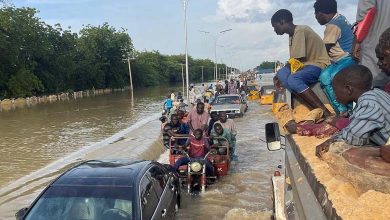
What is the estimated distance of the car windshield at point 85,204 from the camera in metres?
5.11

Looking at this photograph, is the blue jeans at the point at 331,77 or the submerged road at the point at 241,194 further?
the submerged road at the point at 241,194

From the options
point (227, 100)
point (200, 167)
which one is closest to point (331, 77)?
point (200, 167)

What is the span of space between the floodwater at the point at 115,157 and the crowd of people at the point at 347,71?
14.1 ft

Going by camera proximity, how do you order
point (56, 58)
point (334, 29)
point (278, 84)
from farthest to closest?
1. point (56, 58)
2. point (278, 84)
3. point (334, 29)

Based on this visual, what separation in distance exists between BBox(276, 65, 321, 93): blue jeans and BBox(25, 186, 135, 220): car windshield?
2246 millimetres

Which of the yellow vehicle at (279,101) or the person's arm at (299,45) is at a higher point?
the person's arm at (299,45)

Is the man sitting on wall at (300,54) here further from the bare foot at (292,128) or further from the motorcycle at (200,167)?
the motorcycle at (200,167)

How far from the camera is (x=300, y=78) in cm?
479

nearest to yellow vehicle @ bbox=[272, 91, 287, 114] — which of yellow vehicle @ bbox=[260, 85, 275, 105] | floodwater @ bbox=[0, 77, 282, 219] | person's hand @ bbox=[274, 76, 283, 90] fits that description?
person's hand @ bbox=[274, 76, 283, 90]

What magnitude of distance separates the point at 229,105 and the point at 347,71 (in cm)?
2186

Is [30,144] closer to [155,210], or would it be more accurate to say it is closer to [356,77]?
[155,210]

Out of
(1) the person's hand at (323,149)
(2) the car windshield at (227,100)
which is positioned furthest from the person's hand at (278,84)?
(2) the car windshield at (227,100)

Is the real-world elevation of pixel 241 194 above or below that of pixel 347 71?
below

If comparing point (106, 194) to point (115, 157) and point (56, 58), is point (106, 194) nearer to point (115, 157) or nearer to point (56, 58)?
point (115, 157)
